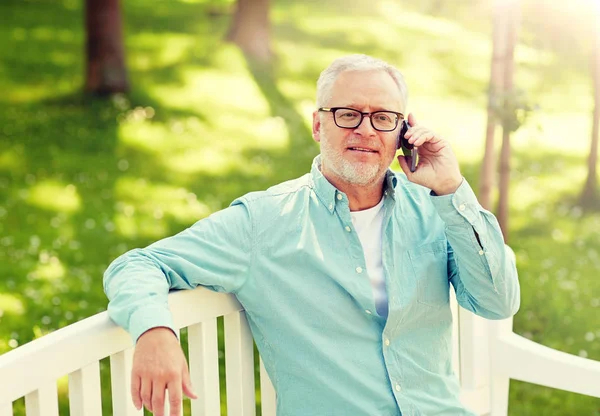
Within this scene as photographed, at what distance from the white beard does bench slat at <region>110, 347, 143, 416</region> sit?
0.77 m

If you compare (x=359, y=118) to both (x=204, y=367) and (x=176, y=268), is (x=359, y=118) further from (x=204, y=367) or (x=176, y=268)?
(x=204, y=367)

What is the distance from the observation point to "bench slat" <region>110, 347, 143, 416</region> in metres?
2.02

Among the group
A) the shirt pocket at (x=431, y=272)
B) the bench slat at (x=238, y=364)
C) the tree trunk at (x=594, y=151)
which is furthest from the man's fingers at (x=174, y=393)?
the tree trunk at (x=594, y=151)

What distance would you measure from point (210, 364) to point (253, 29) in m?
6.99

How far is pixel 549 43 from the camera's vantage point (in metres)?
5.66

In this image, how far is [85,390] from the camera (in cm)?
193

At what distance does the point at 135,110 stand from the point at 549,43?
4188 millimetres

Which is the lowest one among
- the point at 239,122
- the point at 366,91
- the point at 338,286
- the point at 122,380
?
the point at 239,122

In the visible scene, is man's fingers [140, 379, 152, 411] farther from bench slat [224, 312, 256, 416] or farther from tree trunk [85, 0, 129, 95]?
tree trunk [85, 0, 129, 95]

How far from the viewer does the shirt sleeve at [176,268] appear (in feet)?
6.19

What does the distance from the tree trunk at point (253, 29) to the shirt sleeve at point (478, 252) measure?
6660 mm

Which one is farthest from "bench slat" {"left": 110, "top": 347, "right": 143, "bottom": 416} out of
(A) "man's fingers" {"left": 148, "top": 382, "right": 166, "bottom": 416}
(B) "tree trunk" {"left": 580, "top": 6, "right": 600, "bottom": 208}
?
(B) "tree trunk" {"left": 580, "top": 6, "right": 600, "bottom": 208}

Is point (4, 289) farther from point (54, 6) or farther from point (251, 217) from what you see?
point (54, 6)

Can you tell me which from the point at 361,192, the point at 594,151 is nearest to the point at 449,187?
the point at 361,192
